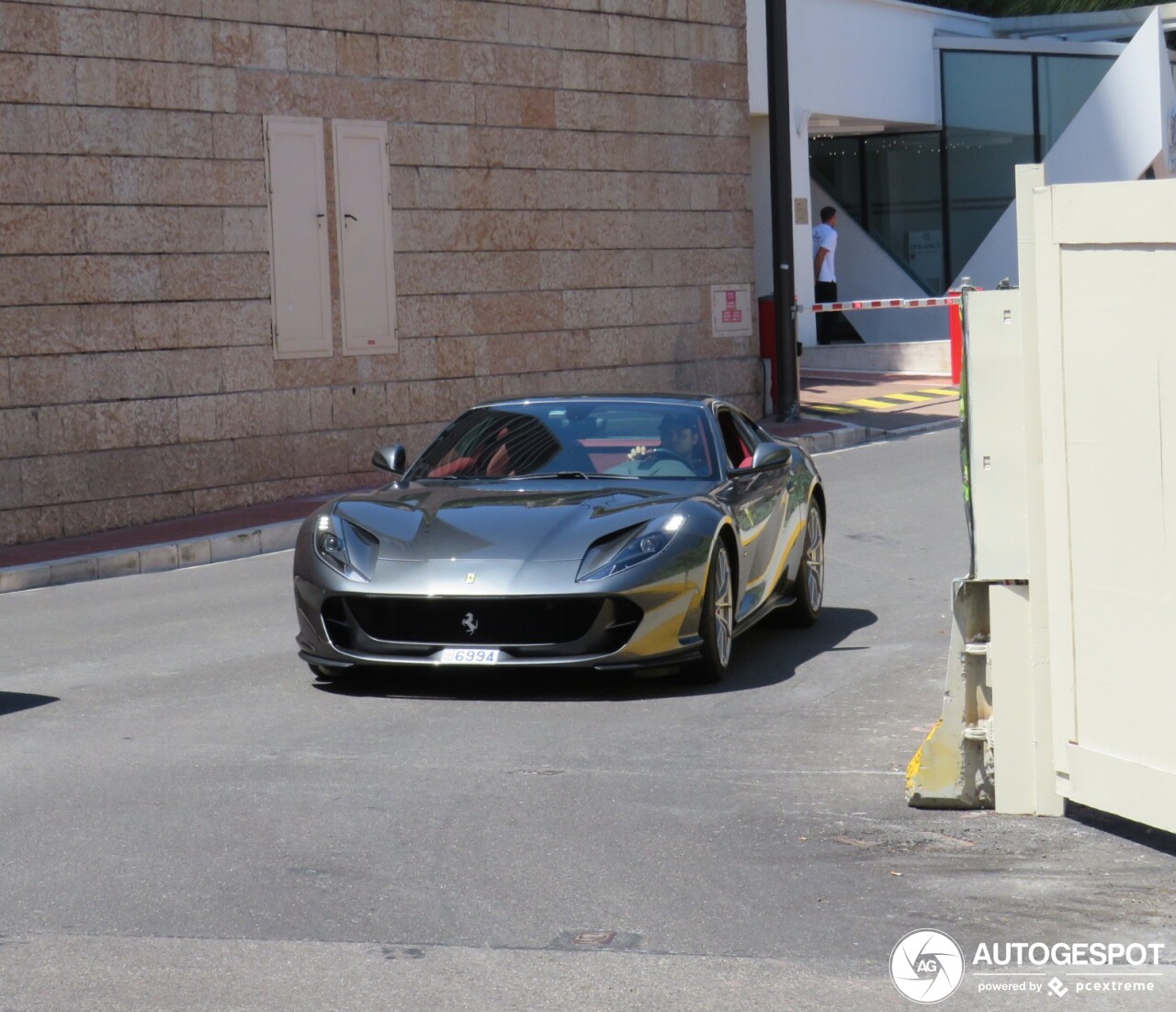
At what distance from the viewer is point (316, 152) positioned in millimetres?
17656

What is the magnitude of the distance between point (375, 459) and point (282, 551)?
18.2 ft

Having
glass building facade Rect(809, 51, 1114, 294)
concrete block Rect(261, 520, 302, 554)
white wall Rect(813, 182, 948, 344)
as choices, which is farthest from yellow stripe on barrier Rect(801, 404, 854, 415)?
concrete block Rect(261, 520, 302, 554)

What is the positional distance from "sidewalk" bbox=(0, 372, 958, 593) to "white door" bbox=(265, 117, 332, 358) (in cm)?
156

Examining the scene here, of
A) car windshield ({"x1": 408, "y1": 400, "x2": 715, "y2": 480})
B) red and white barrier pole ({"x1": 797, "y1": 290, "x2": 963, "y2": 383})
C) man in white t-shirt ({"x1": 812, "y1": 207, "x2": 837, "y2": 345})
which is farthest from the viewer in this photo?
man in white t-shirt ({"x1": 812, "y1": 207, "x2": 837, "y2": 345})

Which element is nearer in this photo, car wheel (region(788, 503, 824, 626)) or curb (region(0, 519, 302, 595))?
car wheel (region(788, 503, 824, 626))

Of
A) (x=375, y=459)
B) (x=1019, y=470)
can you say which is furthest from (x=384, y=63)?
(x=1019, y=470)

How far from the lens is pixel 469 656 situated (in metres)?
7.91

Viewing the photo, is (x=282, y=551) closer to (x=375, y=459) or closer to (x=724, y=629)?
(x=375, y=459)

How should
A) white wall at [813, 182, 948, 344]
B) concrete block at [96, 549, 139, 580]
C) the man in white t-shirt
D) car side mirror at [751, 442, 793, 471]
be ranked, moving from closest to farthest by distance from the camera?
car side mirror at [751, 442, 793, 471] < concrete block at [96, 549, 139, 580] < the man in white t-shirt < white wall at [813, 182, 948, 344]

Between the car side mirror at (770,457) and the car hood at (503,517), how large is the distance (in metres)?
0.48

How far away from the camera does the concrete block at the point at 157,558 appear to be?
14.0 metres

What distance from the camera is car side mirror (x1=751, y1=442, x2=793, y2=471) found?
901 centimetres

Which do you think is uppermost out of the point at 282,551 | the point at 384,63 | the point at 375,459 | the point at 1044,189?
the point at 384,63

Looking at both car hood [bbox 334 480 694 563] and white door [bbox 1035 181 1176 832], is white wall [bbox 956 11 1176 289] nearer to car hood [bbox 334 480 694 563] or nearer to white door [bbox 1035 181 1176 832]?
car hood [bbox 334 480 694 563]
